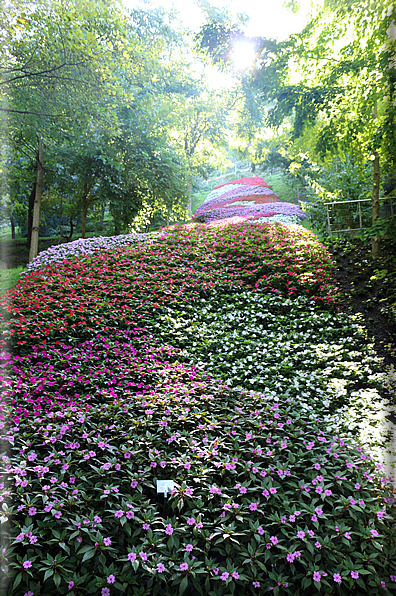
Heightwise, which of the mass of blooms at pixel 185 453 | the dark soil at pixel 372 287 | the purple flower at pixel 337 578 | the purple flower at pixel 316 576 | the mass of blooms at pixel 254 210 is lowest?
the purple flower at pixel 316 576

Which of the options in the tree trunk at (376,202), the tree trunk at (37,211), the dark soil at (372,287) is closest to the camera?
the dark soil at (372,287)

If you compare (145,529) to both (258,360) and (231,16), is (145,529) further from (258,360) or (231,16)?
(231,16)

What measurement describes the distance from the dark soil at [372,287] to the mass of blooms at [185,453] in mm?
321

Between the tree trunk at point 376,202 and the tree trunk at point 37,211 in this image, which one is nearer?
the tree trunk at point 376,202

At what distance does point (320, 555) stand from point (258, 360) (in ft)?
7.24

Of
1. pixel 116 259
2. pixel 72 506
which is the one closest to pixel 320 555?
pixel 72 506

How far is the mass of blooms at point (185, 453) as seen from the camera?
1.75m

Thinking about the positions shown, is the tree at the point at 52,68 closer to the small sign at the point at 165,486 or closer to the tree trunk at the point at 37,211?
the tree trunk at the point at 37,211

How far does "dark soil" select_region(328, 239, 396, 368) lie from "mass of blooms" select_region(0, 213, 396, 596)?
321 mm

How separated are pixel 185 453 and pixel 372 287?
4388mm

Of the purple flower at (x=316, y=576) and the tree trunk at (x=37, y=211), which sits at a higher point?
the tree trunk at (x=37, y=211)

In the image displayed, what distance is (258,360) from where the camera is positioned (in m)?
3.93

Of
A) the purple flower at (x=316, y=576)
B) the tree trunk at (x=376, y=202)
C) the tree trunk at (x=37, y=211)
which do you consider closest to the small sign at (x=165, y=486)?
the purple flower at (x=316, y=576)

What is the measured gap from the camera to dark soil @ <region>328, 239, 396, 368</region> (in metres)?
4.33
